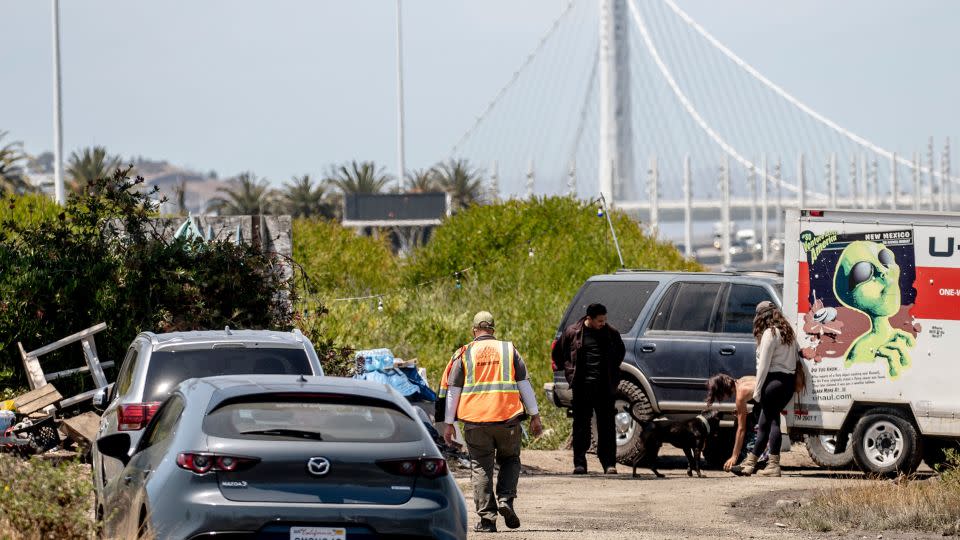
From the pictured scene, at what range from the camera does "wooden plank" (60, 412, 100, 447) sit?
16.1 m

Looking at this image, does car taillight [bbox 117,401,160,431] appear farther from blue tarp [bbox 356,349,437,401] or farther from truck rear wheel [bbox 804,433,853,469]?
truck rear wheel [bbox 804,433,853,469]

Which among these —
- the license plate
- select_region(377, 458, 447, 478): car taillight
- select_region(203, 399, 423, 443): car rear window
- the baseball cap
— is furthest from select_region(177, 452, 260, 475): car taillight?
the baseball cap

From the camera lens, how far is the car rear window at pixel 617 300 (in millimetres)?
18062

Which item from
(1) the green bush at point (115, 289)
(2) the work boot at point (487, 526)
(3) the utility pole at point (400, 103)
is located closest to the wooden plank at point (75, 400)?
(1) the green bush at point (115, 289)

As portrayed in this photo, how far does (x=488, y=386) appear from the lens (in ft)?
39.5

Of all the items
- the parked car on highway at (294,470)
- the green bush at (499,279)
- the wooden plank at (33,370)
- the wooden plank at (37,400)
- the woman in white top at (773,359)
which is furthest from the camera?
the green bush at (499,279)

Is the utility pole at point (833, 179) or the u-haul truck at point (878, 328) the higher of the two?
the utility pole at point (833, 179)

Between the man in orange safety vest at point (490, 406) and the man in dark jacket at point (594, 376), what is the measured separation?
14.5 feet

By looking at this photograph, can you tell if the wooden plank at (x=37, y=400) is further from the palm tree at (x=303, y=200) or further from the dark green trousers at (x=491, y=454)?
the palm tree at (x=303, y=200)

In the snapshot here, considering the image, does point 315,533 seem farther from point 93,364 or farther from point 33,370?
point 33,370

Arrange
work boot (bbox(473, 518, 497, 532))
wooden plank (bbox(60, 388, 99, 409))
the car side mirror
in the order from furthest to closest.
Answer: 1. wooden plank (bbox(60, 388, 99, 409))
2. work boot (bbox(473, 518, 497, 532))
3. the car side mirror

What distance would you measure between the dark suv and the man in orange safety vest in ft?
18.3

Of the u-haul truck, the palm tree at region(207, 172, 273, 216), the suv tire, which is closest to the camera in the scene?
the u-haul truck

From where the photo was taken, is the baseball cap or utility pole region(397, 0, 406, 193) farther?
utility pole region(397, 0, 406, 193)
